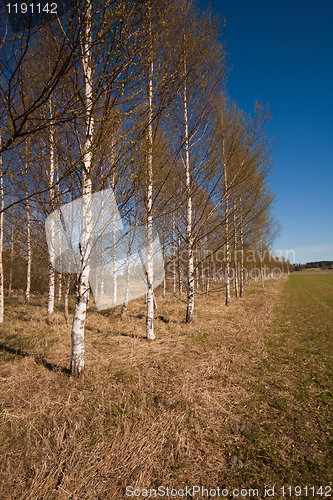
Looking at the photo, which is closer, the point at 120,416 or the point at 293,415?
the point at 120,416

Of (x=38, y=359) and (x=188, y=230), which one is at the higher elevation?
(x=188, y=230)

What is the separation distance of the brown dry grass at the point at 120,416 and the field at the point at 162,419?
0.01 m

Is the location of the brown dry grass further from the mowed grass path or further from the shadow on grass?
the mowed grass path

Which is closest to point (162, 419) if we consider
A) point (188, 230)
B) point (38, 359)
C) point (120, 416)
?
point (120, 416)

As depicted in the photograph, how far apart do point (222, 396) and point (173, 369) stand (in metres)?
1.10

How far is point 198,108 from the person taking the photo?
276 inches

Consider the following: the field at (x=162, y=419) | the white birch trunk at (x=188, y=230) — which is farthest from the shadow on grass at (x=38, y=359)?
the white birch trunk at (x=188, y=230)

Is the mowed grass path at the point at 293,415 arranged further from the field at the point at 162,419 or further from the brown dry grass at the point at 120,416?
the brown dry grass at the point at 120,416

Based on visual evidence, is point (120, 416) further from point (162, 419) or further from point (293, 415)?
point (293, 415)

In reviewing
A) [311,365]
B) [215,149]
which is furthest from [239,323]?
[215,149]

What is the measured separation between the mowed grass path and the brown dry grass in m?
0.27

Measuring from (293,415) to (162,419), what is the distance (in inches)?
80.1

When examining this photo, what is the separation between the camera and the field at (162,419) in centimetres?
229

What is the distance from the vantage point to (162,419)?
9.88ft
